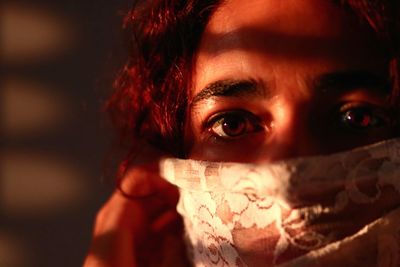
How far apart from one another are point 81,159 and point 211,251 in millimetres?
606

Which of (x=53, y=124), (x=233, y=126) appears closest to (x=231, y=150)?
(x=233, y=126)

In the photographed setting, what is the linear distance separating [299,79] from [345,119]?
10 centimetres

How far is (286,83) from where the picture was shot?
914 mm

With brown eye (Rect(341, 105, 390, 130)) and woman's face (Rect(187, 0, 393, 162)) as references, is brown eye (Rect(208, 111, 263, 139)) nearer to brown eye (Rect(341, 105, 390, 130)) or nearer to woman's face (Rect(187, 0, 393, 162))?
woman's face (Rect(187, 0, 393, 162))

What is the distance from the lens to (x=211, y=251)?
963 mm

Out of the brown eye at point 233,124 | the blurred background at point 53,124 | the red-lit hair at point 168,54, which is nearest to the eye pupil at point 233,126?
the brown eye at point 233,124

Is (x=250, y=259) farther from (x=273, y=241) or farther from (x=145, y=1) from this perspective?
(x=145, y=1)

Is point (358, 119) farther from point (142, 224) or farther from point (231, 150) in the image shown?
point (142, 224)

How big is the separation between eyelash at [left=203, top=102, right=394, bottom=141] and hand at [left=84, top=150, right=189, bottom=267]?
30 cm

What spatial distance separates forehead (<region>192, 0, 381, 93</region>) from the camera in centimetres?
91

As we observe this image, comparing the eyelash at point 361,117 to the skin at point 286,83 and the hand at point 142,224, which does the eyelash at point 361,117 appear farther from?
the hand at point 142,224

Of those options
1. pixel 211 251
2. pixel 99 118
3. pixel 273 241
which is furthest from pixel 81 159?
pixel 273 241

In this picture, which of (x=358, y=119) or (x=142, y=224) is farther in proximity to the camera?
(x=142, y=224)

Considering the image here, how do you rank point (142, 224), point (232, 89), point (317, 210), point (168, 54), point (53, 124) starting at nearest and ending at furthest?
1. point (317, 210)
2. point (232, 89)
3. point (168, 54)
4. point (142, 224)
5. point (53, 124)
